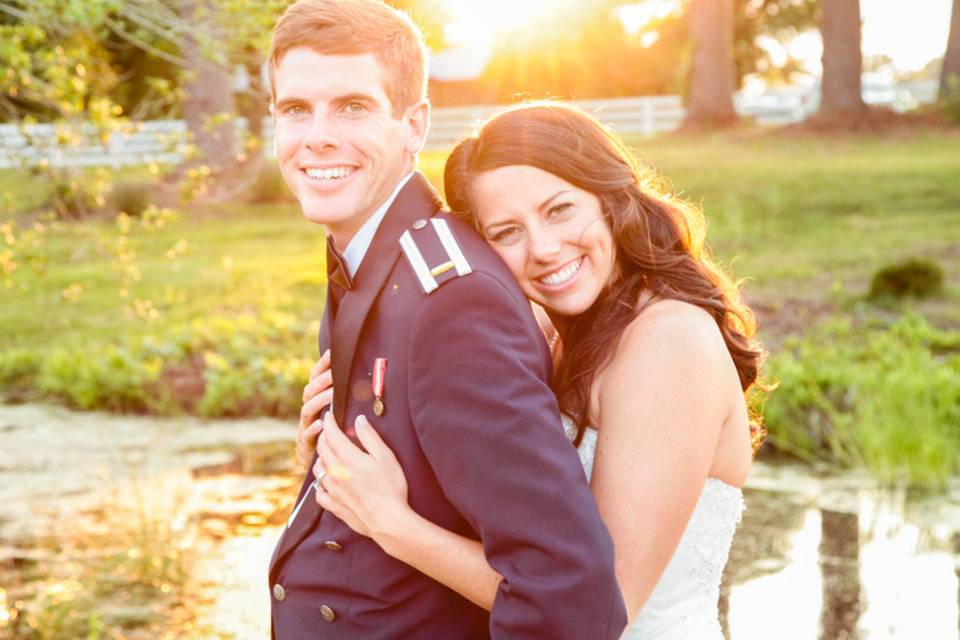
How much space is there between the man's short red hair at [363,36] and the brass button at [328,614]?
861 millimetres

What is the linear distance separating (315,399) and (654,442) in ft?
2.31

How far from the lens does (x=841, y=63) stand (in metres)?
19.5

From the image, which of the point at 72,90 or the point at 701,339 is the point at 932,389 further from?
the point at 701,339

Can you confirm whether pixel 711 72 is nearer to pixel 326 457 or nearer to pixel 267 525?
pixel 267 525

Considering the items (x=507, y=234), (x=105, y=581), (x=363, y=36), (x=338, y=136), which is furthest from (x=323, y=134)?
(x=105, y=581)

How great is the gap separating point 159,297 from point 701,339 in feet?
34.7

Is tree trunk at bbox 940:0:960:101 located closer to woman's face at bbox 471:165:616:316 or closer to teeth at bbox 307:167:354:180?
woman's face at bbox 471:165:616:316

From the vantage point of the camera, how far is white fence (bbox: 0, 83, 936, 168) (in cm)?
536

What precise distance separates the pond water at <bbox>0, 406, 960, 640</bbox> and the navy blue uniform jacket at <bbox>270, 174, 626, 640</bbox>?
8.66ft

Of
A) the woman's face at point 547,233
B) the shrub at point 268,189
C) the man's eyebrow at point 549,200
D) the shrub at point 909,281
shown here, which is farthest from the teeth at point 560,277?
the shrub at point 268,189

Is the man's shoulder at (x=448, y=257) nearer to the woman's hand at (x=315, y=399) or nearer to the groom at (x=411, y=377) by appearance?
the groom at (x=411, y=377)

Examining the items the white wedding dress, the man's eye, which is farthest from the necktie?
the white wedding dress

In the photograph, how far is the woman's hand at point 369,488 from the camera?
214 centimetres

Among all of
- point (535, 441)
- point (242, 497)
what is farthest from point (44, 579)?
point (535, 441)
